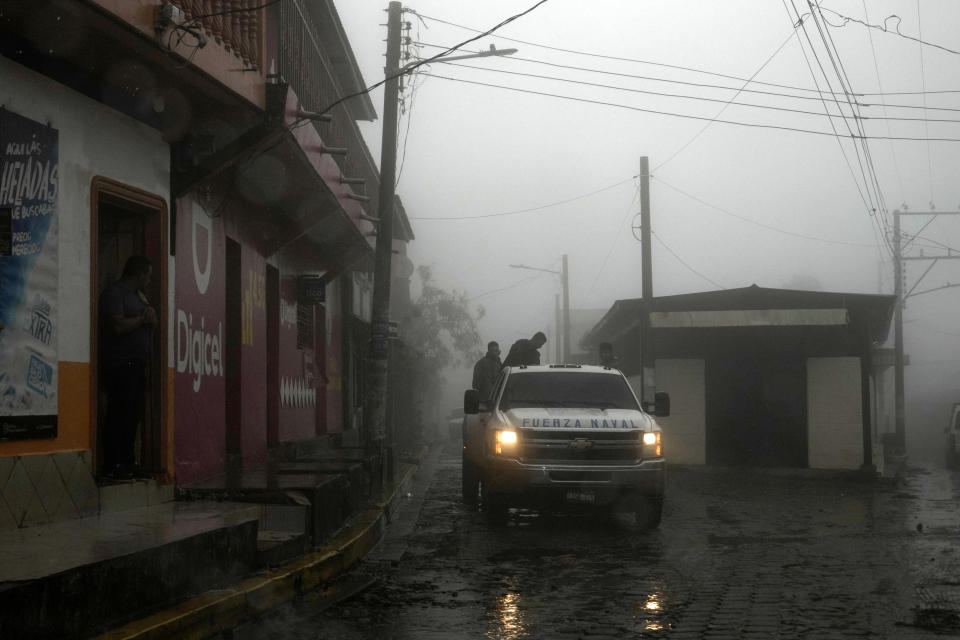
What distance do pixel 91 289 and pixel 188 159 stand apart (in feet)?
7.97

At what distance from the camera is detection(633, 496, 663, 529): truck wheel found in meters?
12.7

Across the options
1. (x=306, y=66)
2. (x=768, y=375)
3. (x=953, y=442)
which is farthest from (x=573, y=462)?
(x=953, y=442)

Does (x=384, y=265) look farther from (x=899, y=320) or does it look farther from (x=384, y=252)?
(x=899, y=320)

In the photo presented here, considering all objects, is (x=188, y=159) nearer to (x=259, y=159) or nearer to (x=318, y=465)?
(x=259, y=159)

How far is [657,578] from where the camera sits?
9.17 m

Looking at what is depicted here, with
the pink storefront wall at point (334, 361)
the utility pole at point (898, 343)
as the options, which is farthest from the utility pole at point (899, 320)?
the pink storefront wall at point (334, 361)

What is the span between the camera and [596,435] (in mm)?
12766

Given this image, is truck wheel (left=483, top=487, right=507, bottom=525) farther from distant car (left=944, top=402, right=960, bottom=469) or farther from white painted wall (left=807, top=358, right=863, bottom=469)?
distant car (left=944, top=402, right=960, bottom=469)

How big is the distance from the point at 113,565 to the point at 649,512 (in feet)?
25.5

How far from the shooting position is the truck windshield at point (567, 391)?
45.3 ft

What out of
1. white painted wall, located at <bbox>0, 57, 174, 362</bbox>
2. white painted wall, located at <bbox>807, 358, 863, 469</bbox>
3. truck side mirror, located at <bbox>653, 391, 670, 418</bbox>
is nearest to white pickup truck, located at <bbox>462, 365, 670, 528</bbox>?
truck side mirror, located at <bbox>653, 391, 670, 418</bbox>

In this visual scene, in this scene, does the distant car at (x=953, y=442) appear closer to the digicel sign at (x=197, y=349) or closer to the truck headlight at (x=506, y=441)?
the truck headlight at (x=506, y=441)

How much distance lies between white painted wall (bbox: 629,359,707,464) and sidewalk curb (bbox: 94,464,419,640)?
1524 cm

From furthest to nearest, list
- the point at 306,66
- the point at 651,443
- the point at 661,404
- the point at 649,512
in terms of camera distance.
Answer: the point at 306,66 → the point at 661,404 → the point at 651,443 → the point at 649,512
